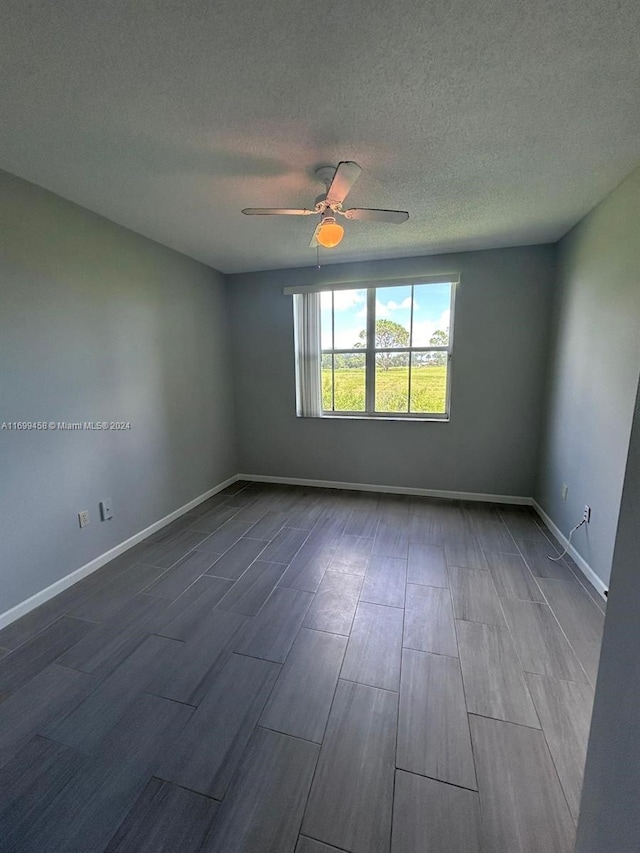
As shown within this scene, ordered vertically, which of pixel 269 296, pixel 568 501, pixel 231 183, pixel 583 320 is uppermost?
pixel 231 183

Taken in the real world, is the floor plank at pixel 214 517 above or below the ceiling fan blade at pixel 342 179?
below

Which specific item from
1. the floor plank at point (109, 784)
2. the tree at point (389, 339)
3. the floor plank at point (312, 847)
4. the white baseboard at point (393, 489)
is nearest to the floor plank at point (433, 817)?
the floor plank at point (312, 847)

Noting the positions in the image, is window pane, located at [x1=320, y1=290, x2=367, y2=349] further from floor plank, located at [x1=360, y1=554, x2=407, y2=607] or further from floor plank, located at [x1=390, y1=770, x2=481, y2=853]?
floor plank, located at [x1=390, y1=770, x2=481, y2=853]

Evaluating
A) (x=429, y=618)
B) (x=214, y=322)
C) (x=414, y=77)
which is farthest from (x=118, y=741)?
(x=214, y=322)

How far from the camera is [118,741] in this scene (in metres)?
1.31

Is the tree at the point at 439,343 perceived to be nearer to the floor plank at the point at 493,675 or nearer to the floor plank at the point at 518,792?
the floor plank at the point at 493,675

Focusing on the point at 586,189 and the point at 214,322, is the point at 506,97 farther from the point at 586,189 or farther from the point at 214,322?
the point at 214,322

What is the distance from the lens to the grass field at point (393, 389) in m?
3.59

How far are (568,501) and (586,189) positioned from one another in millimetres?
2105

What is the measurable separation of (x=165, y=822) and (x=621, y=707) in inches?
52.2

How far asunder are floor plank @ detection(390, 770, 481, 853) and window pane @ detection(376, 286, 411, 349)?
323cm

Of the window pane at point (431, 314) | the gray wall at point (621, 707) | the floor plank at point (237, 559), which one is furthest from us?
the window pane at point (431, 314)

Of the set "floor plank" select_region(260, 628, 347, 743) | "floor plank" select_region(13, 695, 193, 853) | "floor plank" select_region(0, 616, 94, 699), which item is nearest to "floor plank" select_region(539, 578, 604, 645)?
"floor plank" select_region(260, 628, 347, 743)

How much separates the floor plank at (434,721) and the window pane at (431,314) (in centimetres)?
277
